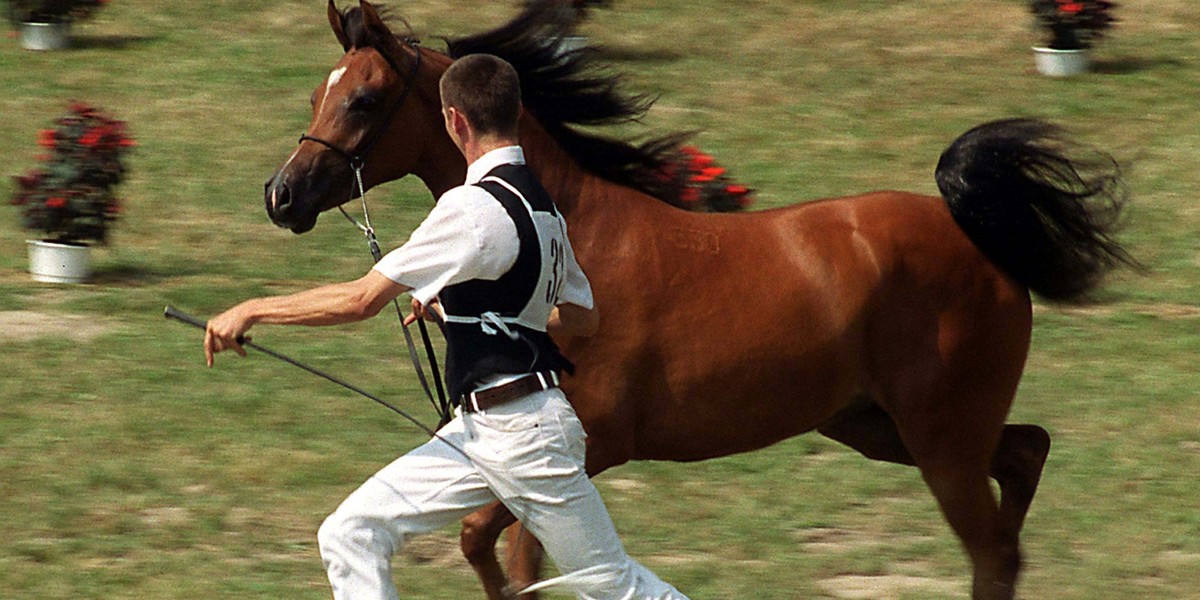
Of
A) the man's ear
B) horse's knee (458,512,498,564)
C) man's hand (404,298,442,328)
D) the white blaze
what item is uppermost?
the man's ear

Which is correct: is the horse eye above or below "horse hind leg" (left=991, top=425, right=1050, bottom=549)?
above

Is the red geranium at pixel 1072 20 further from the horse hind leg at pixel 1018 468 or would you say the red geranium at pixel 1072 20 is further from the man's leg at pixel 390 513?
the man's leg at pixel 390 513

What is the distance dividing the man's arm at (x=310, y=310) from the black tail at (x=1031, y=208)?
253cm

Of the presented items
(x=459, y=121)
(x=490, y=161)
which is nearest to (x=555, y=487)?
(x=490, y=161)

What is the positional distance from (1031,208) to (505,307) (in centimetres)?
244

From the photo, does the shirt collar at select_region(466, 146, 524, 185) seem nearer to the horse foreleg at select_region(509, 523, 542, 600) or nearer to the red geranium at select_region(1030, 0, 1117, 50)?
the horse foreleg at select_region(509, 523, 542, 600)

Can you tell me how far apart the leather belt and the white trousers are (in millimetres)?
16

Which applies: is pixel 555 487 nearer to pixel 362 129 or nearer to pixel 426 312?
pixel 426 312

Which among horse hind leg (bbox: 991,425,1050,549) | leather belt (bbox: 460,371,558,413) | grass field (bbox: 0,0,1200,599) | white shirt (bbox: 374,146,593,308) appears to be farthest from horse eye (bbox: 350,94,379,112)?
horse hind leg (bbox: 991,425,1050,549)

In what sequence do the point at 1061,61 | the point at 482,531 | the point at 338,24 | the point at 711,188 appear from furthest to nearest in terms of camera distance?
the point at 1061,61
the point at 711,188
the point at 338,24
the point at 482,531

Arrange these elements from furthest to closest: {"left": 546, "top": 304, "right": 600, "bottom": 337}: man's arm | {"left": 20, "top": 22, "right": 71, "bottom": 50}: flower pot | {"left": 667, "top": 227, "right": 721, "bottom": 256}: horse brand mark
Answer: {"left": 20, "top": 22, "right": 71, "bottom": 50}: flower pot < {"left": 667, "top": 227, "right": 721, "bottom": 256}: horse brand mark < {"left": 546, "top": 304, "right": 600, "bottom": 337}: man's arm

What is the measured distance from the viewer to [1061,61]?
14.8 meters

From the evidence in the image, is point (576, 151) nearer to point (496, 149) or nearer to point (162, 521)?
point (496, 149)

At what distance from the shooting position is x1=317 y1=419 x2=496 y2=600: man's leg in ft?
14.8
